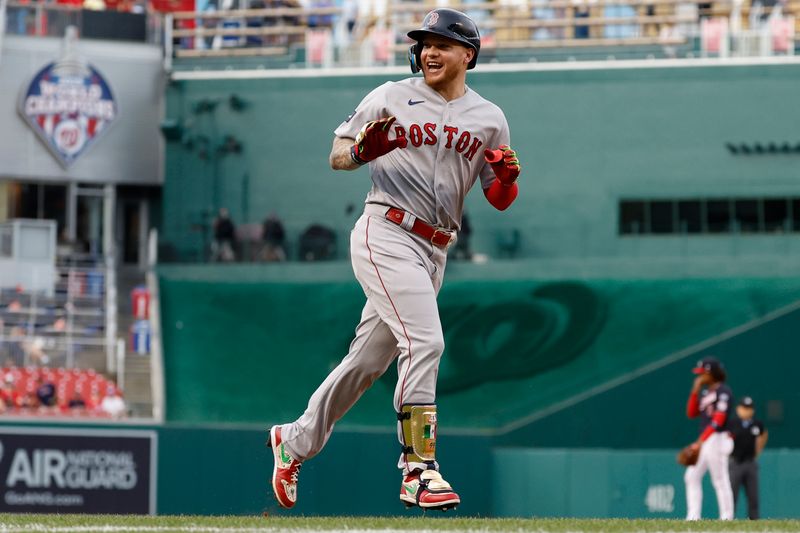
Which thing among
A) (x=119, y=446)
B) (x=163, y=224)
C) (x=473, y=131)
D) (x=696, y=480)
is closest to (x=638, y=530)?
(x=473, y=131)

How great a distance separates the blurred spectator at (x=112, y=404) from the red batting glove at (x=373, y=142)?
1639cm

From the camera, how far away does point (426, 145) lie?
7684 millimetres

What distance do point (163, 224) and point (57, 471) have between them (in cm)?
1765

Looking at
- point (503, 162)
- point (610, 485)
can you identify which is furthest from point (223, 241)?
point (503, 162)

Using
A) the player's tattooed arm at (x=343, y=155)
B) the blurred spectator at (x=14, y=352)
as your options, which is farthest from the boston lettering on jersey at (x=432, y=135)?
the blurred spectator at (x=14, y=352)

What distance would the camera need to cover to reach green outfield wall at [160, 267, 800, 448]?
87.2ft

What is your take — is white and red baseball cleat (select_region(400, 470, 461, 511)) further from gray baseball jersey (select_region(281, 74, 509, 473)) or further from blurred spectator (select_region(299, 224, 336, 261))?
blurred spectator (select_region(299, 224, 336, 261))

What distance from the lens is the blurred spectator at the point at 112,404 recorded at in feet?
77.1

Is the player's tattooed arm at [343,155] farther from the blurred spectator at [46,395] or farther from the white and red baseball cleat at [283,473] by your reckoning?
the blurred spectator at [46,395]

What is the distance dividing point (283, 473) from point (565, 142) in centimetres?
2557

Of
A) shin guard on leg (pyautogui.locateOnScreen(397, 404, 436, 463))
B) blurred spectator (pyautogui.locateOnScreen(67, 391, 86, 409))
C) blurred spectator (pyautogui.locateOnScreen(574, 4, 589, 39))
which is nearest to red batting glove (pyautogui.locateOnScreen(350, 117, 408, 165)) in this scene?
shin guard on leg (pyautogui.locateOnScreen(397, 404, 436, 463))

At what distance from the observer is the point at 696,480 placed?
16047mm

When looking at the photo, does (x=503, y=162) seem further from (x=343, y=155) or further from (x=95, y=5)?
(x=95, y=5)

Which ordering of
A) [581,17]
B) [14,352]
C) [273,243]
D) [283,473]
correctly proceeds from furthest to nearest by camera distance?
[581,17]
[273,243]
[14,352]
[283,473]
